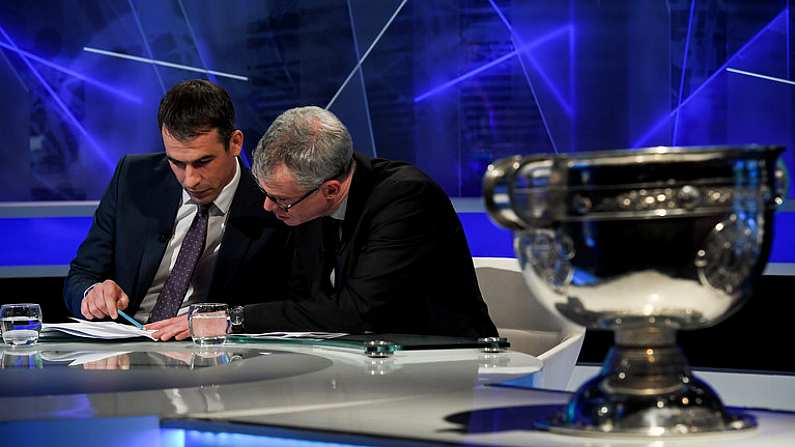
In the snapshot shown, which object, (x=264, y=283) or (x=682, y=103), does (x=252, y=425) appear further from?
(x=682, y=103)

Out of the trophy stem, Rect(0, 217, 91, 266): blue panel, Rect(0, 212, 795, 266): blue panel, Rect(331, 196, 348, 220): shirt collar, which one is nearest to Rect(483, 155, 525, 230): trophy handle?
the trophy stem

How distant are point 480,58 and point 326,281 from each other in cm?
253

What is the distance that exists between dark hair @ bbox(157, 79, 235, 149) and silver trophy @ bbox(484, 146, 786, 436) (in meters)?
1.96

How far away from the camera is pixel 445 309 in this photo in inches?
104

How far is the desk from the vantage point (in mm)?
1162

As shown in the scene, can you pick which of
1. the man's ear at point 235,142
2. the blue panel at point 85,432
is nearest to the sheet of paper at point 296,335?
the blue panel at point 85,432

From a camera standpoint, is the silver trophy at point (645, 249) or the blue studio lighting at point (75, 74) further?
the blue studio lighting at point (75, 74)

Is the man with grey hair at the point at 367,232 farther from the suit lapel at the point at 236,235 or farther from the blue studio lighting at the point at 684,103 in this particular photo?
the blue studio lighting at the point at 684,103

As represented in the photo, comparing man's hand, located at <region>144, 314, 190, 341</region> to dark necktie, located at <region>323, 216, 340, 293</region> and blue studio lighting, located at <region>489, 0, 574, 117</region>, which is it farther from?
blue studio lighting, located at <region>489, 0, 574, 117</region>

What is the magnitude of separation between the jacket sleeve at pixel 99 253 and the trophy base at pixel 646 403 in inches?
81.5

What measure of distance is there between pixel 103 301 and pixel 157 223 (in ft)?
1.23

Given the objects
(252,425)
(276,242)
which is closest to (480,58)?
(276,242)

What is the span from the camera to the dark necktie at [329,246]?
8.75 feet

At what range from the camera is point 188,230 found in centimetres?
303
